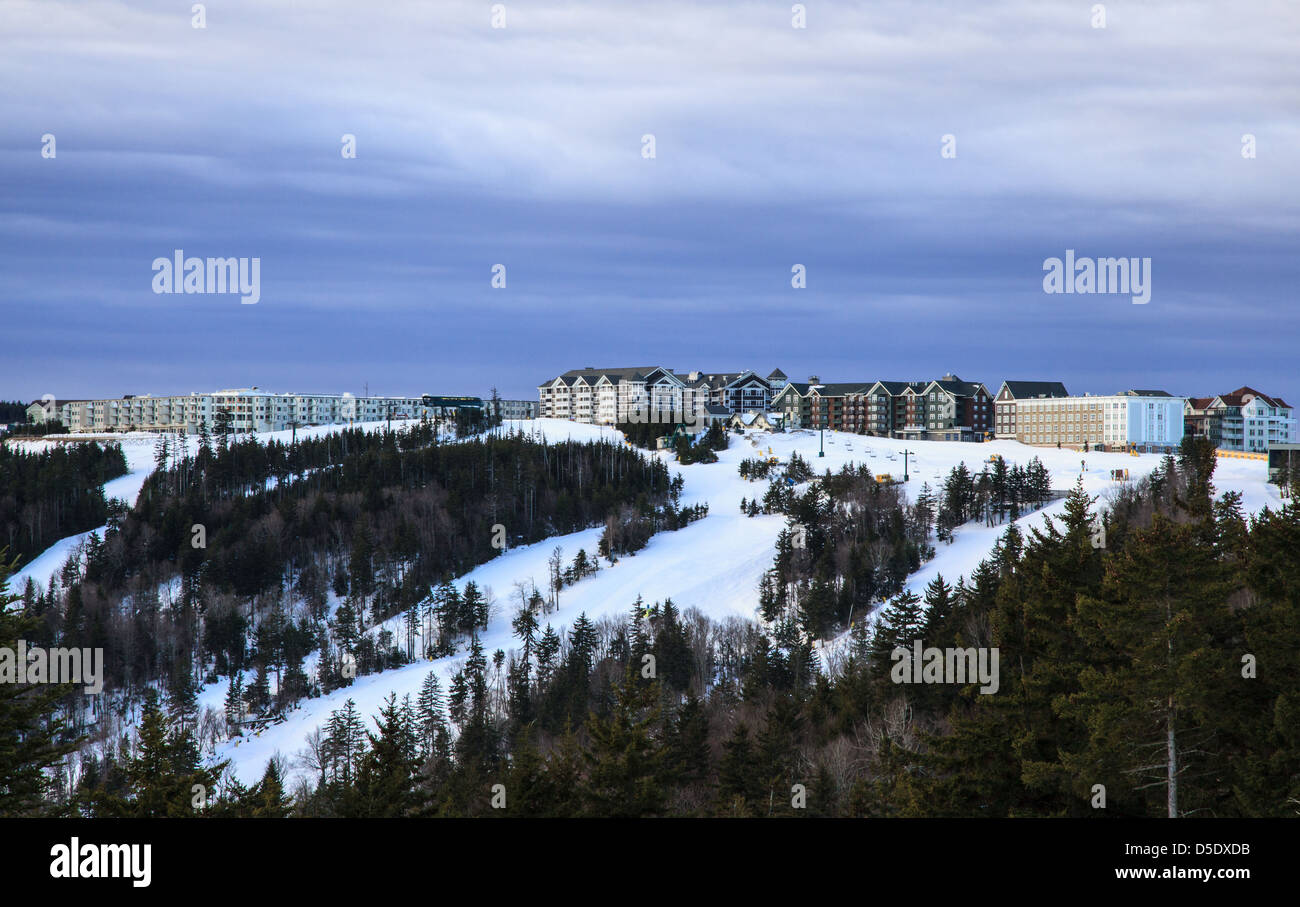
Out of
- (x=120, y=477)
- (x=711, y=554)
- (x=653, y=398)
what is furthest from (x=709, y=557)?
(x=120, y=477)

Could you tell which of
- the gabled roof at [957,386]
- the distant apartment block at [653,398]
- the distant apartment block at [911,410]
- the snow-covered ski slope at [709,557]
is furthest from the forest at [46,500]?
the gabled roof at [957,386]

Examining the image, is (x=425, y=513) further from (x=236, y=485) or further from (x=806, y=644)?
(x=806, y=644)

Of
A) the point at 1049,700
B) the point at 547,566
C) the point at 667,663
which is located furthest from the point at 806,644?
the point at 1049,700

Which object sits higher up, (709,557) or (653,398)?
(653,398)

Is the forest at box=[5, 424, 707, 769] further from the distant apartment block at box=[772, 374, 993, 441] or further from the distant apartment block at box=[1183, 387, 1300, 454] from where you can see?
the distant apartment block at box=[1183, 387, 1300, 454]

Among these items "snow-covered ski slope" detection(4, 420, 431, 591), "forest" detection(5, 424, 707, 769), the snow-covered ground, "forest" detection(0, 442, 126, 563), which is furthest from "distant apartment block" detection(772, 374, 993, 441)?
"forest" detection(0, 442, 126, 563)

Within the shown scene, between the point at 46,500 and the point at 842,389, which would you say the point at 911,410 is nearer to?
the point at 842,389
